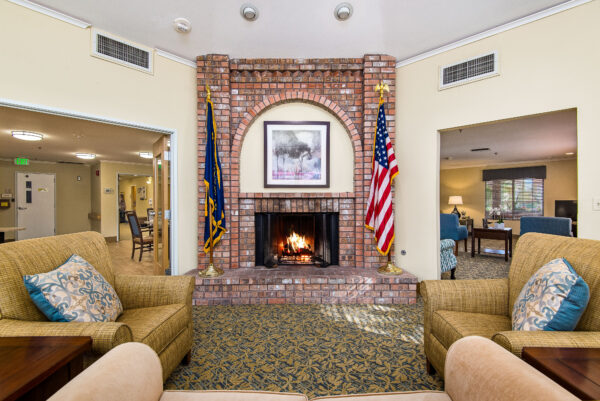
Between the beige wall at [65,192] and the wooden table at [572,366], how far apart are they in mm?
10192

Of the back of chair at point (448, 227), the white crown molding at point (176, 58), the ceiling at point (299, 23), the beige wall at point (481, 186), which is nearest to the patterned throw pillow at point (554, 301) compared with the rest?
the ceiling at point (299, 23)

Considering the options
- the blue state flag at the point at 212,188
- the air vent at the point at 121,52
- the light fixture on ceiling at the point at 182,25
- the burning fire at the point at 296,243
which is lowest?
the burning fire at the point at 296,243

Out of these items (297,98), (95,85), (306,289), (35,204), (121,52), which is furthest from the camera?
(35,204)

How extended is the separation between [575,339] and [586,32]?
2.71 metres

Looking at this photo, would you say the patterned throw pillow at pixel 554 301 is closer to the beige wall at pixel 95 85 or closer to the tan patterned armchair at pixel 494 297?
the tan patterned armchair at pixel 494 297

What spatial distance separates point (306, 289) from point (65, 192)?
8.69m

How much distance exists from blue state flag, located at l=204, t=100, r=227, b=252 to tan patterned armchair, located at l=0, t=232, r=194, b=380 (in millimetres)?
1113

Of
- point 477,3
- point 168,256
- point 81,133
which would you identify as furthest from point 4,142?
point 477,3

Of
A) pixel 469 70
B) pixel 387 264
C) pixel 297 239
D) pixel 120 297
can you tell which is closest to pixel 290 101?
pixel 297 239

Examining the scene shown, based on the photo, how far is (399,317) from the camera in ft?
8.23

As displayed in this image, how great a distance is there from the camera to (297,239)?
11.4 ft

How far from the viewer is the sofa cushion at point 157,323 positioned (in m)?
1.37

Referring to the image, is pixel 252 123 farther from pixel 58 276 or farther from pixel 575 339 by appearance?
pixel 575 339

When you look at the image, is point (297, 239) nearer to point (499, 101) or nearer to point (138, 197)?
point (499, 101)
